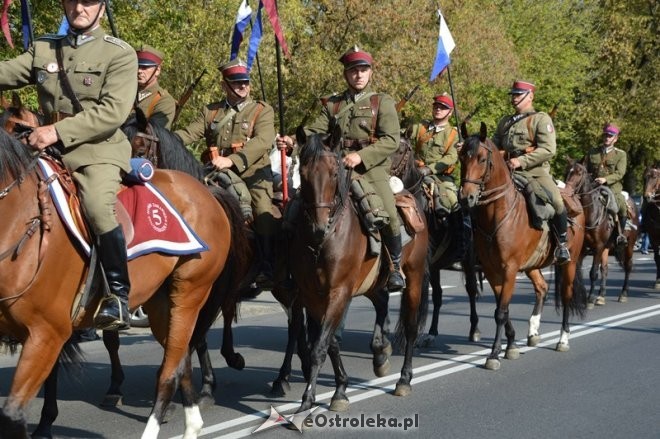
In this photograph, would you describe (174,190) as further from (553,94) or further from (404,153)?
(553,94)

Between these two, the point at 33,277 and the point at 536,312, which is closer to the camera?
the point at 33,277

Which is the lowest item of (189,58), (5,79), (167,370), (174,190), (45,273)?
(167,370)

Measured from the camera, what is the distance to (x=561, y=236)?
11797mm

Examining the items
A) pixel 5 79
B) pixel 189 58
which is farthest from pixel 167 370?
pixel 189 58

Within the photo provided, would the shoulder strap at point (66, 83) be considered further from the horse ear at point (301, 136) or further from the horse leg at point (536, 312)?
the horse leg at point (536, 312)

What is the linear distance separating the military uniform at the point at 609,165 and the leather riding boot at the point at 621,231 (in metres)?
0.25

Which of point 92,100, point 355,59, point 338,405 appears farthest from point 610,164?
point 92,100

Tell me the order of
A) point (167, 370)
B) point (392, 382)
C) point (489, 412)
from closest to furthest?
1. point (167, 370)
2. point (489, 412)
3. point (392, 382)

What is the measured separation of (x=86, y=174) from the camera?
586cm

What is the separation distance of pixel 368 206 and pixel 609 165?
10047 mm

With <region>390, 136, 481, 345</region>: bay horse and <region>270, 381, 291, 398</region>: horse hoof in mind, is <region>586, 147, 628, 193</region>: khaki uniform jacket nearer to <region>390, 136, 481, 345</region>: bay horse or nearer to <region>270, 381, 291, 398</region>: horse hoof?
<region>390, 136, 481, 345</region>: bay horse

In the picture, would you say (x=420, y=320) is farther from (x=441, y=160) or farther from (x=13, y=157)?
(x=13, y=157)

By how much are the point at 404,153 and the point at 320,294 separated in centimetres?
331

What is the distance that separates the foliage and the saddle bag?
1.52 meters
